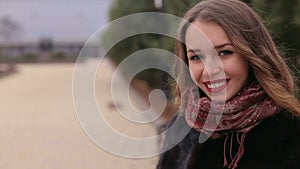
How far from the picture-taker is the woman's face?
1168 mm

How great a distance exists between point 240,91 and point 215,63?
108mm

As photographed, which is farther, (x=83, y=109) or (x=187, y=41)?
(x=83, y=109)

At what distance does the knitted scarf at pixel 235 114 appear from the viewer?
3.85 feet

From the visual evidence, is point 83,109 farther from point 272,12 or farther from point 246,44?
point 272,12

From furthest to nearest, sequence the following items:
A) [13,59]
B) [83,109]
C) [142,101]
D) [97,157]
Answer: [13,59] < [142,101] < [97,157] < [83,109]

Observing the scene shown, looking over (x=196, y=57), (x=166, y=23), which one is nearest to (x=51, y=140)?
(x=166, y=23)

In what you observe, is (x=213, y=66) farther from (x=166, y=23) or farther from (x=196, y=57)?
(x=166, y=23)

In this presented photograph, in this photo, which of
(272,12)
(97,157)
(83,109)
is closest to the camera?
(83,109)

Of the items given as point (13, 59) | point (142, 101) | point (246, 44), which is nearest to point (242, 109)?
point (246, 44)

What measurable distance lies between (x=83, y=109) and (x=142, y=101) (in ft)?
25.8

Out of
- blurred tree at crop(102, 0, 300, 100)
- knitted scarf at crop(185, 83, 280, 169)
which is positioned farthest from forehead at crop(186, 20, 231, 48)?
blurred tree at crop(102, 0, 300, 100)

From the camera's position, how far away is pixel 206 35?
1.19 meters

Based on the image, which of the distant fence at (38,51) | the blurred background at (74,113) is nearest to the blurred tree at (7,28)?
the distant fence at (38,51)

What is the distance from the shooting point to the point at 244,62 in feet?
3.90
